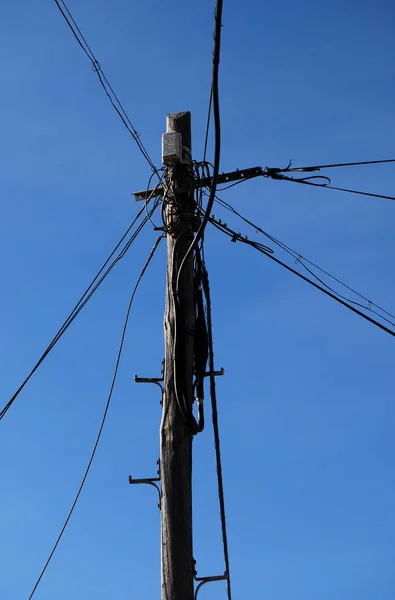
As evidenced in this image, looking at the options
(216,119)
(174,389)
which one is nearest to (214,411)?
(174,389)

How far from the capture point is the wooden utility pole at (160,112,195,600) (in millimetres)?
6598

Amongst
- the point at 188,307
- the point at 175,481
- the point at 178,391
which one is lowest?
the point at 175,481

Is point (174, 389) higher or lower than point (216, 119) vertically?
lower

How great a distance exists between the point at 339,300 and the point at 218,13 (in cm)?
330

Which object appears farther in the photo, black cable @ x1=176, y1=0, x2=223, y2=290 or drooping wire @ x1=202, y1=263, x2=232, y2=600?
drooping wire @ x1=202, y1=263, x2=232, y2=600

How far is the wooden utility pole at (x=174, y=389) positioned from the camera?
6.60 meters

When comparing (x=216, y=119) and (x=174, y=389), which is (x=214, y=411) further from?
(x=216, y=119)

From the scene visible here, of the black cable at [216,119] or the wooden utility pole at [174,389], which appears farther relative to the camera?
the wooden utility pole at [174,389]

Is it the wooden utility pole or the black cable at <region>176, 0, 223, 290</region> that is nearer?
the black cable at <region>176, 0, 223, 290</region>

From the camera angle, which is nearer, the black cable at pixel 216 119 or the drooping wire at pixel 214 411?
the black cable at pixel 216 119

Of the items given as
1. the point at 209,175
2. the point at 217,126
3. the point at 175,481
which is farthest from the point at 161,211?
the point at 175,481

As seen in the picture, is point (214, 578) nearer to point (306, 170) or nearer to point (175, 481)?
point (175, 481)

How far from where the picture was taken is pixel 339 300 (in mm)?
8000

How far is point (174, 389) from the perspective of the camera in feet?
23.6
